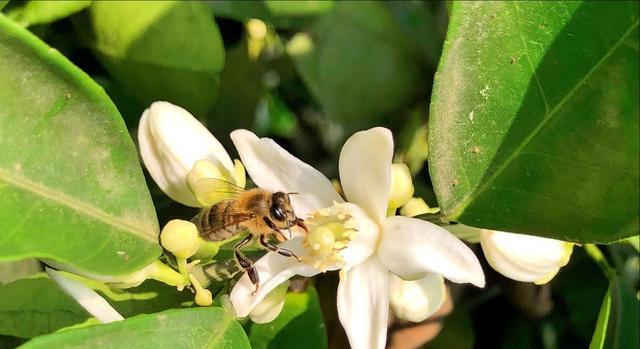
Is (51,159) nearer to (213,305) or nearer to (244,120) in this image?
(213,305)

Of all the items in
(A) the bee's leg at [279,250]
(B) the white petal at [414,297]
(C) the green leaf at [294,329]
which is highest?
(A) the bee's leg at [279,250]

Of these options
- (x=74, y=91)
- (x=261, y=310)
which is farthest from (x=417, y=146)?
(x=74, y=91)

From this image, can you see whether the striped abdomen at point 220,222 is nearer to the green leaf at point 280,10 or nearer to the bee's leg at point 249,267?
the bee's leg at point 249,267

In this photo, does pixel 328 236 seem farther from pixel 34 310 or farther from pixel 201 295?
pixel 34 310

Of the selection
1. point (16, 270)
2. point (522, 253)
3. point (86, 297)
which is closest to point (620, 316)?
point (522, 253)

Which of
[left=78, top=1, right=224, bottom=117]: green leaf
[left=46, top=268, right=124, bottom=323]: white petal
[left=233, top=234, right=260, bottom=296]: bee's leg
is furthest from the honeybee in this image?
[left=78, top=1, right=224, bottom=117]: green leaf

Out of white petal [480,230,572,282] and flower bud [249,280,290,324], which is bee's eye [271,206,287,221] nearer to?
flower bud [249,280,290,324]

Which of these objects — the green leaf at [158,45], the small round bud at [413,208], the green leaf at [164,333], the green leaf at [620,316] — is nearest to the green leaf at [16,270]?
the green leaf at [158,45]
